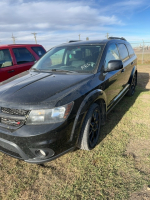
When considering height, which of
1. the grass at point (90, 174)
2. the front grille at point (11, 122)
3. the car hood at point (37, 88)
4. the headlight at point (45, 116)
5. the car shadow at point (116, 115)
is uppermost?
the car hood at point (37, 88)

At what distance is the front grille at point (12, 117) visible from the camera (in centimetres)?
187

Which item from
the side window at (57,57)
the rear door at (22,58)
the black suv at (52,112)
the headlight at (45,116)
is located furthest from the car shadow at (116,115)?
the rear door at (22,58)

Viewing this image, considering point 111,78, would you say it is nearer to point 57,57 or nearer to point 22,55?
point 57,57

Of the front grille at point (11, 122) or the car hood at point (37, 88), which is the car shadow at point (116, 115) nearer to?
the car hood at point (37, 88)

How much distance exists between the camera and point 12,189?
77.2 inches

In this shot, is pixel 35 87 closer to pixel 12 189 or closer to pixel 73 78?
pixel 73 78

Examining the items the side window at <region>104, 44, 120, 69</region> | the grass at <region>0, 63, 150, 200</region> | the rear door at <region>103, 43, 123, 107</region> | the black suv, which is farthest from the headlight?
the side window at <region>104, 44, 120, 69</region>

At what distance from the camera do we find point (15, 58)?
504 centimetres

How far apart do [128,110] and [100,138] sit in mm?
1597

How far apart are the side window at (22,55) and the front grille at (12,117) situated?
3549 millimetres

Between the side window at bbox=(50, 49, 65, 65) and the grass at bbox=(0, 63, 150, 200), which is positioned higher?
the side window at bbox=(50, 49, 65, 65)

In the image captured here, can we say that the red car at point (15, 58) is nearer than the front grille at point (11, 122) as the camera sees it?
No

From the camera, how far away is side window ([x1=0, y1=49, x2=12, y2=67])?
15.7 feet

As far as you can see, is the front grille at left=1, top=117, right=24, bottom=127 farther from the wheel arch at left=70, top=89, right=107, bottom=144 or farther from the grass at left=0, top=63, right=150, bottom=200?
the grass at left=0, top=63, right=150, bottom=200
